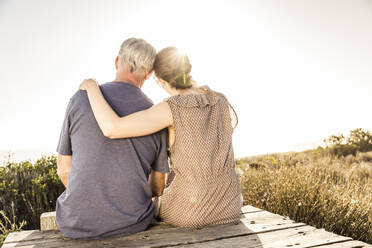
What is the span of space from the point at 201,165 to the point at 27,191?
13.5ft

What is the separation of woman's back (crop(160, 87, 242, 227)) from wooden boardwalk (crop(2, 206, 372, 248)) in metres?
0.10

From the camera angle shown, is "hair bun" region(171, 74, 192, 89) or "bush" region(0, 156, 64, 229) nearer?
"hair bun" region(171, 74, 192, 89)

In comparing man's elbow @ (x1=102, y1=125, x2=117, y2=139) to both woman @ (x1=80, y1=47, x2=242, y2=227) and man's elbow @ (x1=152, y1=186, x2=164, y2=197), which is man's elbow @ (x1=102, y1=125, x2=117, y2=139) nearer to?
woman @ (x1=80, y1=47, x2=242, y2=227)

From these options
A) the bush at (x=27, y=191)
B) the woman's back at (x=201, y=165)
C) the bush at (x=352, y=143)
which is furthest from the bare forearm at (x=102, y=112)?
the bush at (x=352, y=143)

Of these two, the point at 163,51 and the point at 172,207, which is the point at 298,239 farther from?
the point at 163,51

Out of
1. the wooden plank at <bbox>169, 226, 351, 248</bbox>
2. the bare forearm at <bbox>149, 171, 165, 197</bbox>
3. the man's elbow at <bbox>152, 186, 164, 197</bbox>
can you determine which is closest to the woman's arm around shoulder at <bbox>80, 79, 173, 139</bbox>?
the bare forearm at <bbox>149, 171, 165, 197</bbox>

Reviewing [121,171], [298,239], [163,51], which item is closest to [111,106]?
[121,171]

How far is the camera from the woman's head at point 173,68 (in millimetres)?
2221

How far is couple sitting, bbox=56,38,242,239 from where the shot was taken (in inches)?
74.9

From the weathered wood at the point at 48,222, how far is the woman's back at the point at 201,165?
78 cm

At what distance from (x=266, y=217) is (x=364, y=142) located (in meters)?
10.1

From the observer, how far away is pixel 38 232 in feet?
6.98

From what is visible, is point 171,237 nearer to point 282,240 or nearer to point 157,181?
point 157,181

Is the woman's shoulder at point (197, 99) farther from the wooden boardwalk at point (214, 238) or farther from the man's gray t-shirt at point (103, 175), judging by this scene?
the wooden boardwalk at point (214, 238)
